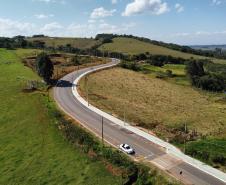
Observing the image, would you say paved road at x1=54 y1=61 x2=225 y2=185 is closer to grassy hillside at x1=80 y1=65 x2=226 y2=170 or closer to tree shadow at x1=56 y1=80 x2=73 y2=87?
grassy hillside at x1=80 y1=65 x2=226 y2=170

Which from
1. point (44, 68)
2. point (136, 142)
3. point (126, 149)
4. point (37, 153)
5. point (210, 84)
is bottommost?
point (37, 153)

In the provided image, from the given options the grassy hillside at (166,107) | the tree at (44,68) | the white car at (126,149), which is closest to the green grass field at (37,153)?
the white car at (126,149)

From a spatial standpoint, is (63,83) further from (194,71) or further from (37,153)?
(194,71)

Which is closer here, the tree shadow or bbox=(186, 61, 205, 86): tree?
the tree shadow

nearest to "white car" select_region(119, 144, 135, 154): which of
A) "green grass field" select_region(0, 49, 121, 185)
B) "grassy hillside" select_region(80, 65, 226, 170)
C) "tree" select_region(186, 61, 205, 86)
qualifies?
"green grass field" select_region(0, 49, 121, 185)

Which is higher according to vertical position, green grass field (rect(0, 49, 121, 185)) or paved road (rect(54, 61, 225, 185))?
paved road (rect(54, 61, 225, 185))

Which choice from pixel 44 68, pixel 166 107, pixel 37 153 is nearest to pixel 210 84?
pixel 166 107
